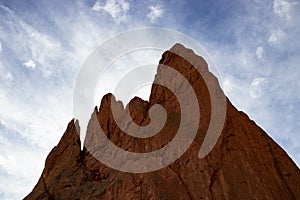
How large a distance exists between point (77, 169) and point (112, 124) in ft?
36.8

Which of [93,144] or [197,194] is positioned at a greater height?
[93,144]

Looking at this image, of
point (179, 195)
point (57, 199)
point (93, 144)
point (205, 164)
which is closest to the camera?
point (179, 195)

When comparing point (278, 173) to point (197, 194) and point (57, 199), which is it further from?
point (57, 199)

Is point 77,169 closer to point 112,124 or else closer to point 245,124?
point 112,124

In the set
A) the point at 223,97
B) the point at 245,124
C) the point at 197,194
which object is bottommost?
the point at 197,194

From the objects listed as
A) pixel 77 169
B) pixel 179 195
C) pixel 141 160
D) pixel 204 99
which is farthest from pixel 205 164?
pixel 77 169

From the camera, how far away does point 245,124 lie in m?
49.7

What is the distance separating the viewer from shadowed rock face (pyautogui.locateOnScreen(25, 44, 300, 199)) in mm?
40250

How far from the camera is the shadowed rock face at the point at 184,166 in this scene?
40250 mm

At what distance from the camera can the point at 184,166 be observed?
4303 cm

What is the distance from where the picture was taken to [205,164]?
42.5 meters

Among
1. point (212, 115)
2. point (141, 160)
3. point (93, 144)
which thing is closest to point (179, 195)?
point (141, 160)

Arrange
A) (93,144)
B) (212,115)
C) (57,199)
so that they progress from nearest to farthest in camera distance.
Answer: (57,199) < (212,115) < (93,144)

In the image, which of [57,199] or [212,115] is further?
[212,115]
